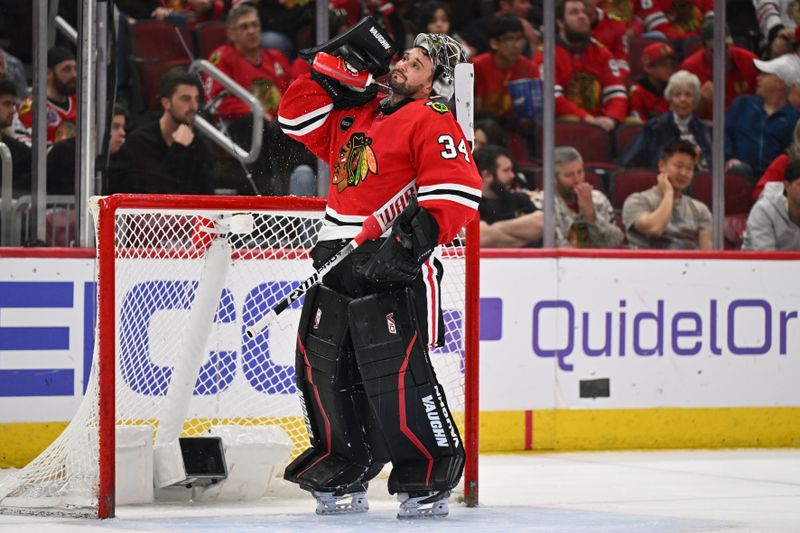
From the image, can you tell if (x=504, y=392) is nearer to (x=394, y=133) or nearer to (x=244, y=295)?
(x=244, y=295)

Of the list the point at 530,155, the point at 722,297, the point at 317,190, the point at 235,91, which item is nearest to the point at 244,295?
the point at 317,190

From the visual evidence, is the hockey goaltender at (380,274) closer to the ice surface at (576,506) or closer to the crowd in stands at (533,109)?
the ice surface at (576,506)

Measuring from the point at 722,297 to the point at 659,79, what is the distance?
1.13 metres

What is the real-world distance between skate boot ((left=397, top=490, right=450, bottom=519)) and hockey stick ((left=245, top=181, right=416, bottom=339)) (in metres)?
0.62

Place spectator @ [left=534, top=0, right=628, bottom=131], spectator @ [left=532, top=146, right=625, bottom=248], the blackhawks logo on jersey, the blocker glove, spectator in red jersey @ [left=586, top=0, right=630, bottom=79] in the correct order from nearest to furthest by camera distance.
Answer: the blocker glove < the blackhawks logo on jersey < spectator @ [left=532, top=146, right=625, bottom=248] < spectator @ [left=534, top=0, right=628, bottom=131] < spectator in red jersey @ [left=586, top=0, right=630, bottom=79]

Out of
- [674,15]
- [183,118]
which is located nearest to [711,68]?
[674,15]

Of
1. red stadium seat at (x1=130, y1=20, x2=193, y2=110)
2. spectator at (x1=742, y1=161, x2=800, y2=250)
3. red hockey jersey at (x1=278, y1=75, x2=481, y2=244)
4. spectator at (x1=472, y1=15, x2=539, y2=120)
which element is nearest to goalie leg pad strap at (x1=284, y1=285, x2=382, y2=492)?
red hockey jersey at (x1=278, y1=75, x2=481, y2=244)

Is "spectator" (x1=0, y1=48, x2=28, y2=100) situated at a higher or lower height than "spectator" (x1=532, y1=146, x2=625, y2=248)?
higher

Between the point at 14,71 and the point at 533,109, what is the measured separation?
2180 mm

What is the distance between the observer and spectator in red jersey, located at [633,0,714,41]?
6066 mm

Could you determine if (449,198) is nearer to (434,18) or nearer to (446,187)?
(446,187)

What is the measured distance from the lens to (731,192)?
233 inches

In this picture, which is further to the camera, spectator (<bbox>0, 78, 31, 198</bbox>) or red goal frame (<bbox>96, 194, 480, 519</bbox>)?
spectator (<bbox>0, 78, 31, 198</bbox>)

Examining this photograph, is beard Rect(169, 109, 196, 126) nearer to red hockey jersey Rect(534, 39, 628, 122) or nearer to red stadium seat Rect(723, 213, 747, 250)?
red hockey jersey Rect(534, 39, 628, 122)
